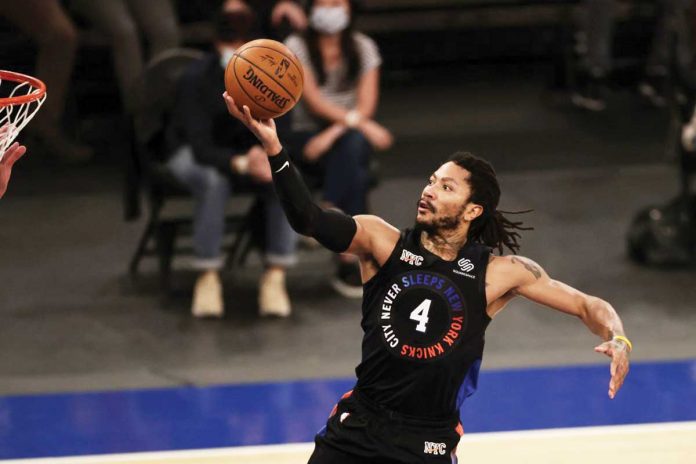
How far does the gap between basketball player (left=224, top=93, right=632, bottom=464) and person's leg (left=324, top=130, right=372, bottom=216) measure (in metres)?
2.45

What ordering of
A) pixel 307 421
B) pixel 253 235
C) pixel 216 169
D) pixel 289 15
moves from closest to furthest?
pixel 307 421, pixel 216 169, pixel 253 235, pixel 289 15

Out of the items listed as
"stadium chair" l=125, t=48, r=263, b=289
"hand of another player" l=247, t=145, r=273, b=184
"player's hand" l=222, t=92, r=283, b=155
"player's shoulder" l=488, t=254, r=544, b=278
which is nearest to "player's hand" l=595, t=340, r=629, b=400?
"player's shoulder" l=488, t=254, r=544, b=278

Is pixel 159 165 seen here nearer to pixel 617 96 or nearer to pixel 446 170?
pixel 446 170

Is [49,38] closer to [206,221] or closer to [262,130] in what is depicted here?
[206,221]

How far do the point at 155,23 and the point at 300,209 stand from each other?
15.5 ft

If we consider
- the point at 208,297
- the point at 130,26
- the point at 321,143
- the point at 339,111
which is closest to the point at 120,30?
the point at 130,26

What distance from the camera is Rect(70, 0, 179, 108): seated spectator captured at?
7.78 metres

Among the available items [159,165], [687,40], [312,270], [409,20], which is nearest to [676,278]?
[687,40]

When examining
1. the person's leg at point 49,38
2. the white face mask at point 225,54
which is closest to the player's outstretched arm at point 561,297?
the white face mask at point 225,54

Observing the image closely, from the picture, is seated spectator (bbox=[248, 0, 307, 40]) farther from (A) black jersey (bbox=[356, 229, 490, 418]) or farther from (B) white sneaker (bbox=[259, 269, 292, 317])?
(A) black jersey (bbox=[356, 229, 490, 418])

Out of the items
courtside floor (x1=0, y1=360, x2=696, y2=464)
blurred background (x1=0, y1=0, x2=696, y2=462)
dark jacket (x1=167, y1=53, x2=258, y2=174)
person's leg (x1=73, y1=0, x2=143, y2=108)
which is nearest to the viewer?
courtside floor (x1=0, y1=360, x2=696, y2=464)

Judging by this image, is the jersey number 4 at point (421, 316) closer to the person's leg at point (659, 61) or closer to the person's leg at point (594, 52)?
the person's leg at point (659, 61)

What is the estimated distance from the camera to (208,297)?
236 inches

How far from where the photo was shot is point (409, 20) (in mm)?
10352
